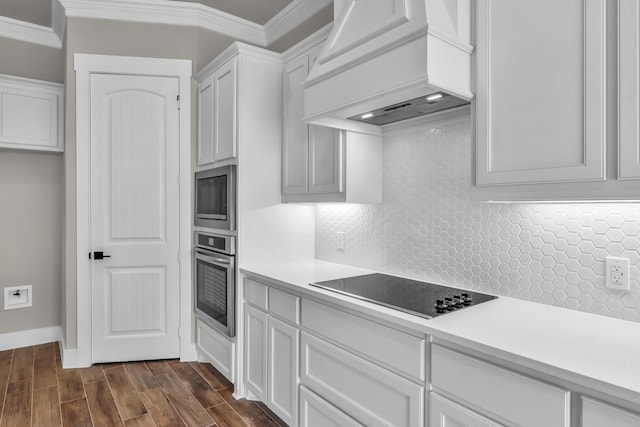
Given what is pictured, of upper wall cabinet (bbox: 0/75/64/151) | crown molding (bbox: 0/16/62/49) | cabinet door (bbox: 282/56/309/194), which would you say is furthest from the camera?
crown molding (bbox: 0/16/62/49)

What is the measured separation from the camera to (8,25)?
3346 millimetres

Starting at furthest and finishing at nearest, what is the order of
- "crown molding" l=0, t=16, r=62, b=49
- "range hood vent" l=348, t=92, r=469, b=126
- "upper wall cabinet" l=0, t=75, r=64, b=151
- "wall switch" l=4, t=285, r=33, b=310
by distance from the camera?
"wall switch" l=4, t=285, r=33, b=310, "crown molding" l=0, t=16, r=62, b=49, "upper wall cabinet" l=0, t=75, r=64, b=151, "range hood vent" l=348, t=92, r=469, b=126

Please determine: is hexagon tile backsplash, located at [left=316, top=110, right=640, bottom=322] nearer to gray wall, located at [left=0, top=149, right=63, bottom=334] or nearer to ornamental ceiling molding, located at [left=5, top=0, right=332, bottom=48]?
ornamental ceiling molding, located at [left=5, top=0, right=332, bottom=48]

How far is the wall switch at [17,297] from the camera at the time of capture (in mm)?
3463

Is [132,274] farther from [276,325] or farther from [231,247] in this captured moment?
[276,325]

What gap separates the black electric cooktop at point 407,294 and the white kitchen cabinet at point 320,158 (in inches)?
18.6

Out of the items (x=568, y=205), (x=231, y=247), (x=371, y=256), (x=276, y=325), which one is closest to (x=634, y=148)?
(x=568, y=205)

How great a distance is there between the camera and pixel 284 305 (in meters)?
2.12

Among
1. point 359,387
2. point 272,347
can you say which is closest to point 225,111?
point 272,347

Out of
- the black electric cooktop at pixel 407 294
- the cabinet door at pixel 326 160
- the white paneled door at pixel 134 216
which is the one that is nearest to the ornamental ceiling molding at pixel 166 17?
the white paneled door at pixel 134 216

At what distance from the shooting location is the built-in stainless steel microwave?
2524 millimetres

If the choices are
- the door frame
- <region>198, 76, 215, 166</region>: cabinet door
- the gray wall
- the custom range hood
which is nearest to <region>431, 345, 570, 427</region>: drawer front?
the custom range hood

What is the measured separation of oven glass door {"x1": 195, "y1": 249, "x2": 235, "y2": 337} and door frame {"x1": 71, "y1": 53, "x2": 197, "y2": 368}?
0.17 m

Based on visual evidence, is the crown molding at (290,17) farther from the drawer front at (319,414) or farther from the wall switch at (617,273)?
the drawer front at (319,414)
